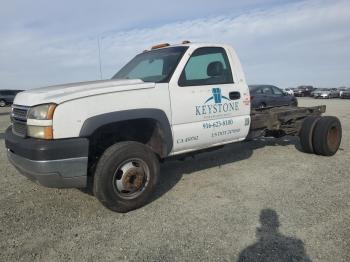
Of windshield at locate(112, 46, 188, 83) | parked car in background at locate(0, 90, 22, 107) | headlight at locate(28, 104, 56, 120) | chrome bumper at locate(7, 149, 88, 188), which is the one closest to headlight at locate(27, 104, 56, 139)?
headlight at locate(28, 104, 56, 120)

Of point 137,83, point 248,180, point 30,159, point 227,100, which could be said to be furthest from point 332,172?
point 30,159

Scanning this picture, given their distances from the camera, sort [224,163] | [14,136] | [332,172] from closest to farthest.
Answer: [14,136], [332,172], [224,163]

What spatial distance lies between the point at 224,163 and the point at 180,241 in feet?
10.3

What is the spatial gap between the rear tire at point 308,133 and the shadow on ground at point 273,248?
3.50 m

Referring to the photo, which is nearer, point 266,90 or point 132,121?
point 132,121

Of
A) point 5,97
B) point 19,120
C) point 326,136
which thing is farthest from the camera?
point 5,97

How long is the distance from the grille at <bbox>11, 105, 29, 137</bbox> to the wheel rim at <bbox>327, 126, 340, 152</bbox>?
5.51 meters

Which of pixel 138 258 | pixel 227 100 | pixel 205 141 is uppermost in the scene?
pixel 227 100

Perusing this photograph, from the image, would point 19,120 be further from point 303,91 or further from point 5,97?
point 303,91

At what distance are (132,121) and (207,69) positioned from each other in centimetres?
149

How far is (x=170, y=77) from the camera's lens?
4449 millimetres

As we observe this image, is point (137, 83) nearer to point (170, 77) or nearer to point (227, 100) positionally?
point (170, 77)

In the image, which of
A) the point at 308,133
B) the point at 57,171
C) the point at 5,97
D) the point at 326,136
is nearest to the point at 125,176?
the point at 57,171

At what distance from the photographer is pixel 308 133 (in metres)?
6.67
